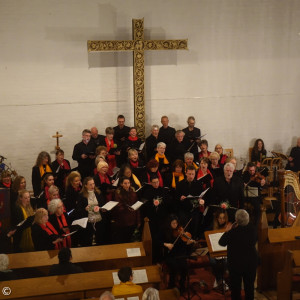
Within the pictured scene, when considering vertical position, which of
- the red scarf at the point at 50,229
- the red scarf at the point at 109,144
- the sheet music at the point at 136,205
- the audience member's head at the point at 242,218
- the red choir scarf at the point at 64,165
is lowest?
the red scarf at the point at 50,229

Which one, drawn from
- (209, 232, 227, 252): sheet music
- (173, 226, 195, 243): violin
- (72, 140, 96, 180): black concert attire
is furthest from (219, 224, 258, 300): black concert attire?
(72, 140, 96, 180): black concert attire

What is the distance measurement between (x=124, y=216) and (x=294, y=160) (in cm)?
603

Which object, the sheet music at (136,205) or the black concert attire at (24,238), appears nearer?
the black concert attire at (24,238)

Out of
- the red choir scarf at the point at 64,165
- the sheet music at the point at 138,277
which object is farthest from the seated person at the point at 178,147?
the sheet music at the point at 138,277

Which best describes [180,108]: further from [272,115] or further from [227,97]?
[272,115]

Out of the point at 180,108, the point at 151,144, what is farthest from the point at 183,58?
the point at 151,144

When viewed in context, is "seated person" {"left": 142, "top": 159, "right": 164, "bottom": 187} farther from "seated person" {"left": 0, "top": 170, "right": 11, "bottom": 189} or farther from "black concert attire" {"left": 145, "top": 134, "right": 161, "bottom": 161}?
"seated person" {"left": 0, "top": 170, "right": 11, "bottom": 189}

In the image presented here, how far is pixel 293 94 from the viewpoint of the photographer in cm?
1207

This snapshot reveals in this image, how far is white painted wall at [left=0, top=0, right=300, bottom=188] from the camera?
34.4 ft

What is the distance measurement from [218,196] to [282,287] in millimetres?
2072

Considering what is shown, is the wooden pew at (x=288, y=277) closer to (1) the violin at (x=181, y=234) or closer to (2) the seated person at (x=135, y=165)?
(1) the violin at (x=181, y=234)

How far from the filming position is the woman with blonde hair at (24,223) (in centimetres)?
658

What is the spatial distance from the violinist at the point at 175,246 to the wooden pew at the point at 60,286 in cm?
114

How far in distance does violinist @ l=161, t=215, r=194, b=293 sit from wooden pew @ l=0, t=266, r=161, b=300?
45.0 inches
